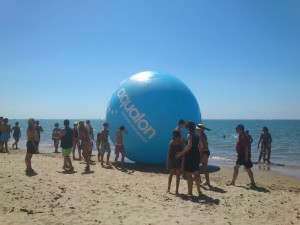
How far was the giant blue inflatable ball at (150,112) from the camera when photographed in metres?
10.6

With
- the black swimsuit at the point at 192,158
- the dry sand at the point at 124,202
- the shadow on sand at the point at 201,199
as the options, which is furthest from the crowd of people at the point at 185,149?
the dry sand at the point at 124,202

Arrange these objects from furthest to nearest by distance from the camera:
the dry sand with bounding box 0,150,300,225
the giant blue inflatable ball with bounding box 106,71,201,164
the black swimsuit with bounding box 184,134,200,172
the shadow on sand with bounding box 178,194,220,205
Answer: the giant blue inflatable ball with bounding box 106,71,201,164, the black swimsuit with bounding box 184,134,200,172, the shadow on sand with bounding box 178,194,220,205, the dry sand with bounding box 0,150,300,225

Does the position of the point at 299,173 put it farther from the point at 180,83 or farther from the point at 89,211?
the point at 89,211

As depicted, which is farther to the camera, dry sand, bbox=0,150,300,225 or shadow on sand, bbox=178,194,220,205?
shadow on sand, bbox=178,194,220,205

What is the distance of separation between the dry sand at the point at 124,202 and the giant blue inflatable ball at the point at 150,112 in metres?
1.70

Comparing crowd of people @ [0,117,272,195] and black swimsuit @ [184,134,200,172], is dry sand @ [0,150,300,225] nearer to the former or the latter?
crowd of people @ [0,117,272,195]

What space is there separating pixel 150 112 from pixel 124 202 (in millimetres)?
4487

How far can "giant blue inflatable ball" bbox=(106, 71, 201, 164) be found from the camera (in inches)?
419

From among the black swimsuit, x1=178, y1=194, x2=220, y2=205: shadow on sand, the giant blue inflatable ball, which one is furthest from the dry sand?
the giant blue inflatable ball

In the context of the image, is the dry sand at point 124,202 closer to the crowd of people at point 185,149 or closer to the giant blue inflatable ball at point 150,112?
the crowd of people at point 185,149

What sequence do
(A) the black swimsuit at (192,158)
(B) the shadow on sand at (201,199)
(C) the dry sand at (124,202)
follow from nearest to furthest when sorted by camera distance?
(C) the dry sand at (124,202)
(B) the shadow on sand at (201,199)
(A) the black swimsuit at (192,158)

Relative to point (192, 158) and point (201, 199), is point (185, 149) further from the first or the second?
point (201, 199)

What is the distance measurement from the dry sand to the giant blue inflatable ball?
1.70 m

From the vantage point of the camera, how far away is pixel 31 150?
9.03m
